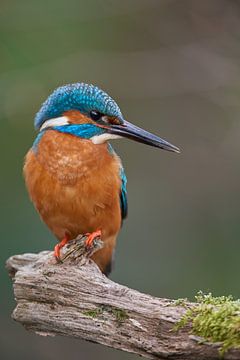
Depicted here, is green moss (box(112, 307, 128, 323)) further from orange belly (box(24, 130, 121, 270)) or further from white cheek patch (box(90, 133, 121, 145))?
white cheek patch (box(90, 133, 121, 145))

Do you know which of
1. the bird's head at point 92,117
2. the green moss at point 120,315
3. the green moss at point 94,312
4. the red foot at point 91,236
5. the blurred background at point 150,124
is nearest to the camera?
the green moss at point 120,315

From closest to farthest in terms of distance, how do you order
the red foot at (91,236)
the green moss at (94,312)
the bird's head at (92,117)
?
1. the green moss at (94,312)
2. the red foot at (91,236)
3. the bird's head at (92,117)

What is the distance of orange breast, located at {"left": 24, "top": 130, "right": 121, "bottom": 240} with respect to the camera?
14.3 feet

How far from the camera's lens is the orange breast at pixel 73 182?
436 cm


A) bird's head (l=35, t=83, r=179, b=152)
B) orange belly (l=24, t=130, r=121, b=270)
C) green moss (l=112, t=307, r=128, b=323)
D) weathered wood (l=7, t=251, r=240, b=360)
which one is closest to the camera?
weathered wood (l=7, t=251, r=240, b=360)

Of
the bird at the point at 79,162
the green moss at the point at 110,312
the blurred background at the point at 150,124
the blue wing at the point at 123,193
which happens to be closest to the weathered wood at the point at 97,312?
the green moss at the point at 110,312

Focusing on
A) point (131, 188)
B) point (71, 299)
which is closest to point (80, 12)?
point (131, 188)

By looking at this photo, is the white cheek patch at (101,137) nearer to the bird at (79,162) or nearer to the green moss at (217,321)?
the bird at (79,162)

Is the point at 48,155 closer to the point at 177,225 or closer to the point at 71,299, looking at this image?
the point at 71,299

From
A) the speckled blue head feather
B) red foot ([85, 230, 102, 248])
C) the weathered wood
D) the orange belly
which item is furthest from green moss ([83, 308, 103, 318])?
the speckled blue head feather

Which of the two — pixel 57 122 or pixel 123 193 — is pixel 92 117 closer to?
pixel 57 122

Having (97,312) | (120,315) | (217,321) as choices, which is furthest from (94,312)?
(217,321)

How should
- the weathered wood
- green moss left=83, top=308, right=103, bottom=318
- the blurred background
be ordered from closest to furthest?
the weathered wood → green moss left=83, top=308, right=103, bottom=318 → the blurred background

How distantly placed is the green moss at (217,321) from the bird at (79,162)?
3.97 ft
